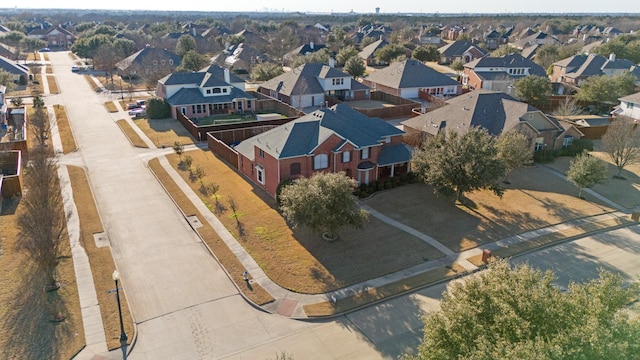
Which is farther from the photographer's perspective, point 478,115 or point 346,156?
point 478,115

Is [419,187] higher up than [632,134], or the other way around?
[632,134]

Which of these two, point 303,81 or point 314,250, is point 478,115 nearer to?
point 314,250

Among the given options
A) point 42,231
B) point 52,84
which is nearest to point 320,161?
point 42,231

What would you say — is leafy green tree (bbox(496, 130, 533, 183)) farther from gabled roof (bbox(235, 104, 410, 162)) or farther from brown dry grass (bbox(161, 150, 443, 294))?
brown dry grass (bbox(161, 150, 443, 294))

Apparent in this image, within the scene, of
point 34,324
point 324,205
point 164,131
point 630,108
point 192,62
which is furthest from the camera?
point 192,62

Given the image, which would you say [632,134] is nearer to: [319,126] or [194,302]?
[319,126]

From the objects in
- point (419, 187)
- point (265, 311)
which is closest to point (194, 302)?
point (265, 311)
